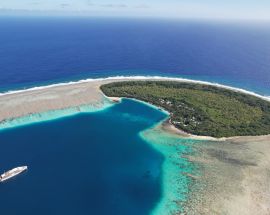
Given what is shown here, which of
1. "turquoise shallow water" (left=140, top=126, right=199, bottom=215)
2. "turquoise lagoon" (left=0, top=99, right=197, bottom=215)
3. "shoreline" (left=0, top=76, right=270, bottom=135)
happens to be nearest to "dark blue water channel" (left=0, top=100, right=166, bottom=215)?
"turquoise lagoon" (left=0, top=99, right=197, bottom=215)

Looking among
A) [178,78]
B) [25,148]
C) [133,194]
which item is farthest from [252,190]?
[178,78]

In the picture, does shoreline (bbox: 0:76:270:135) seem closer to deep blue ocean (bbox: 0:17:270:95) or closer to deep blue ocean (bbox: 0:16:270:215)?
deep blue ocean (bbox: 0:16:270:215)

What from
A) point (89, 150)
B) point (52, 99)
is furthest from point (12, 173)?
point (52, 99)

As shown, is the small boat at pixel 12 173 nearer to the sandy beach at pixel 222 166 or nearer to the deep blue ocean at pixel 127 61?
the sandy beach at pixel 222 166

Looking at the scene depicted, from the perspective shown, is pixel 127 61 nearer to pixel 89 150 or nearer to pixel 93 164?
pixel 89 150

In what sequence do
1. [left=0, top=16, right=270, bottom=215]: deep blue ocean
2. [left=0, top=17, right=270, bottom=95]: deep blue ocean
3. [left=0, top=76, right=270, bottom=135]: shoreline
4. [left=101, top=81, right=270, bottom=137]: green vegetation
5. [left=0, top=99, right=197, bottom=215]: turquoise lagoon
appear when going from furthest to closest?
[left=0, top=17, right=270, bottom=95]: deep blue ocean < [left=0, top=76, right=270, bottom=135]: shoreline < [left=101, top=81, right=270, bottom=137]: green vegetation < [left=0, top=16, right=270, bottom=215]: deep blue ocean < [left=0, top=99, right=197, bottom=215]: turquoise lagoon

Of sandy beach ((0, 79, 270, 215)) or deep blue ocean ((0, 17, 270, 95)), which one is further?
deep blue ocean ((0, 17, 270, 95))

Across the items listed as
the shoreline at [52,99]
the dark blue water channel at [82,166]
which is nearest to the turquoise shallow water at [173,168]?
the dark blue water channel at [82,166]
